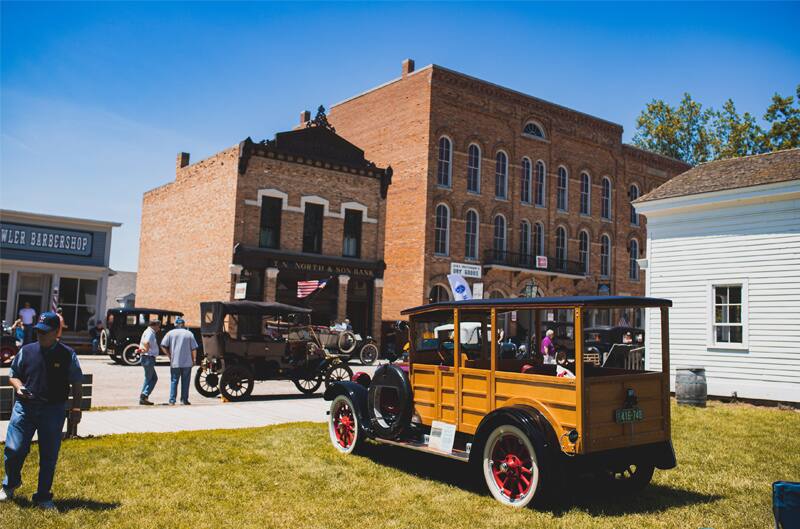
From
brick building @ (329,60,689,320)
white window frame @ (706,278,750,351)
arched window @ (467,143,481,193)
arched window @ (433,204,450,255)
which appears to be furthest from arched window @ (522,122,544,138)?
white window frame @ (706,278,750,351)

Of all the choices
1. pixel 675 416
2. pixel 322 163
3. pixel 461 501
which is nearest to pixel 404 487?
pixel 461 501

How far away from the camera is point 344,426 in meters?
9.26

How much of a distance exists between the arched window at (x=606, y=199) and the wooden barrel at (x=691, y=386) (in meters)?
30.2

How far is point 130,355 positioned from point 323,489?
60.4 ft

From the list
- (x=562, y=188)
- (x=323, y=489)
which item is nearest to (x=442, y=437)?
(x=323, y=489)

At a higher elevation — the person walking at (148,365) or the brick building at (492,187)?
the brick building at (492,187)

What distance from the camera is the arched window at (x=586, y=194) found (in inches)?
1689

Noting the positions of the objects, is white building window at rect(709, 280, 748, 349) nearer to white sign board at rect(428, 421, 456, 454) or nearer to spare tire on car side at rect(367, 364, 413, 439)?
A: spare tire on car side at rect(367, 364, 413, 439)

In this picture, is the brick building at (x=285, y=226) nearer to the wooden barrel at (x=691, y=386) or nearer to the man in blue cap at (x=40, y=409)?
the wooden barrel at (x=691, y=386)

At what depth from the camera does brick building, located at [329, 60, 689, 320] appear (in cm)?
3553

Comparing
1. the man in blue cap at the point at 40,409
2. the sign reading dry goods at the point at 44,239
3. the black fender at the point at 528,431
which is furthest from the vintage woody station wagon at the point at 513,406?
the sign reading dry goods at the point at 44,239

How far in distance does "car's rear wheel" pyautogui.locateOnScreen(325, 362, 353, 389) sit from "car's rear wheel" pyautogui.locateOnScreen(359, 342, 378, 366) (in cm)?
884

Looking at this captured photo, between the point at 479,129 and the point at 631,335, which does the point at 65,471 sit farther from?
the point at 479,129

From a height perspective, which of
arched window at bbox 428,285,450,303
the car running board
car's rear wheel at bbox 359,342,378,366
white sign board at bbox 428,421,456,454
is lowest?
the car running board
